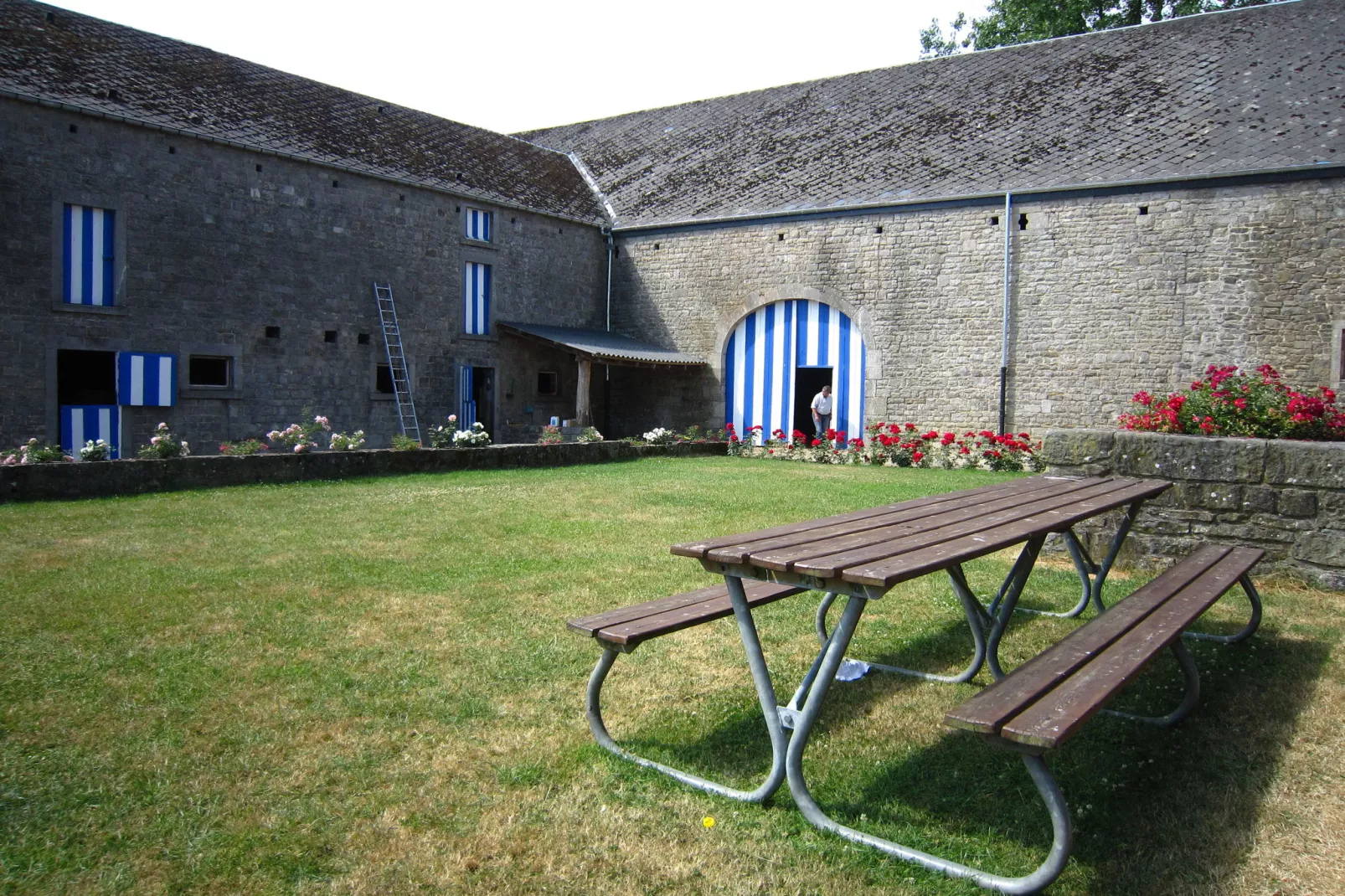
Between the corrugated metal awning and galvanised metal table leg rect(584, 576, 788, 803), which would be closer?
galvanised metal table leg rect(584, 576, 788, 803)

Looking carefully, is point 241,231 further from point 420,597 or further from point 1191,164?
point 1191,164

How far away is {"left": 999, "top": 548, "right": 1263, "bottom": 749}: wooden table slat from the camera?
2.16 metres

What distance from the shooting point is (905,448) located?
15469mm

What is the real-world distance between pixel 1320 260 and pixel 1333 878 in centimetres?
1295

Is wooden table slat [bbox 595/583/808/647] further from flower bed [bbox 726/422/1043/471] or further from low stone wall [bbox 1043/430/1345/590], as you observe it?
flower bed [bbox 726/422/1043/471]

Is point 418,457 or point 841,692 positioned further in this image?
point 418,457

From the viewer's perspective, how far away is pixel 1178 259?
44.3 feet

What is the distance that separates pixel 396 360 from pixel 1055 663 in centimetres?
1467

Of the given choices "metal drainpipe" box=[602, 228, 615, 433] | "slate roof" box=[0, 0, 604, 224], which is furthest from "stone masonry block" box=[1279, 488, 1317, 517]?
"metal drainpipe" box=[602, 228, 615, 433]

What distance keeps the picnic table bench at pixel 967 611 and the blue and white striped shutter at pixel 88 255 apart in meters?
12.2

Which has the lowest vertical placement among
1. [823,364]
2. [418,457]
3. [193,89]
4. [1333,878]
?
[1333,878]

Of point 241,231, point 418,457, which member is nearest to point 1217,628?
point 418,457

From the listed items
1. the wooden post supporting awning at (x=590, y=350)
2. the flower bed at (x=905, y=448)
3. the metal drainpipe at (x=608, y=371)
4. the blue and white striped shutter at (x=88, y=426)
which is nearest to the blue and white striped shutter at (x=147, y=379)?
the blue and white striped shutter at (x=88, y=426)

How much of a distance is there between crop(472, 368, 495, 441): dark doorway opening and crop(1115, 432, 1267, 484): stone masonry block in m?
13.3
